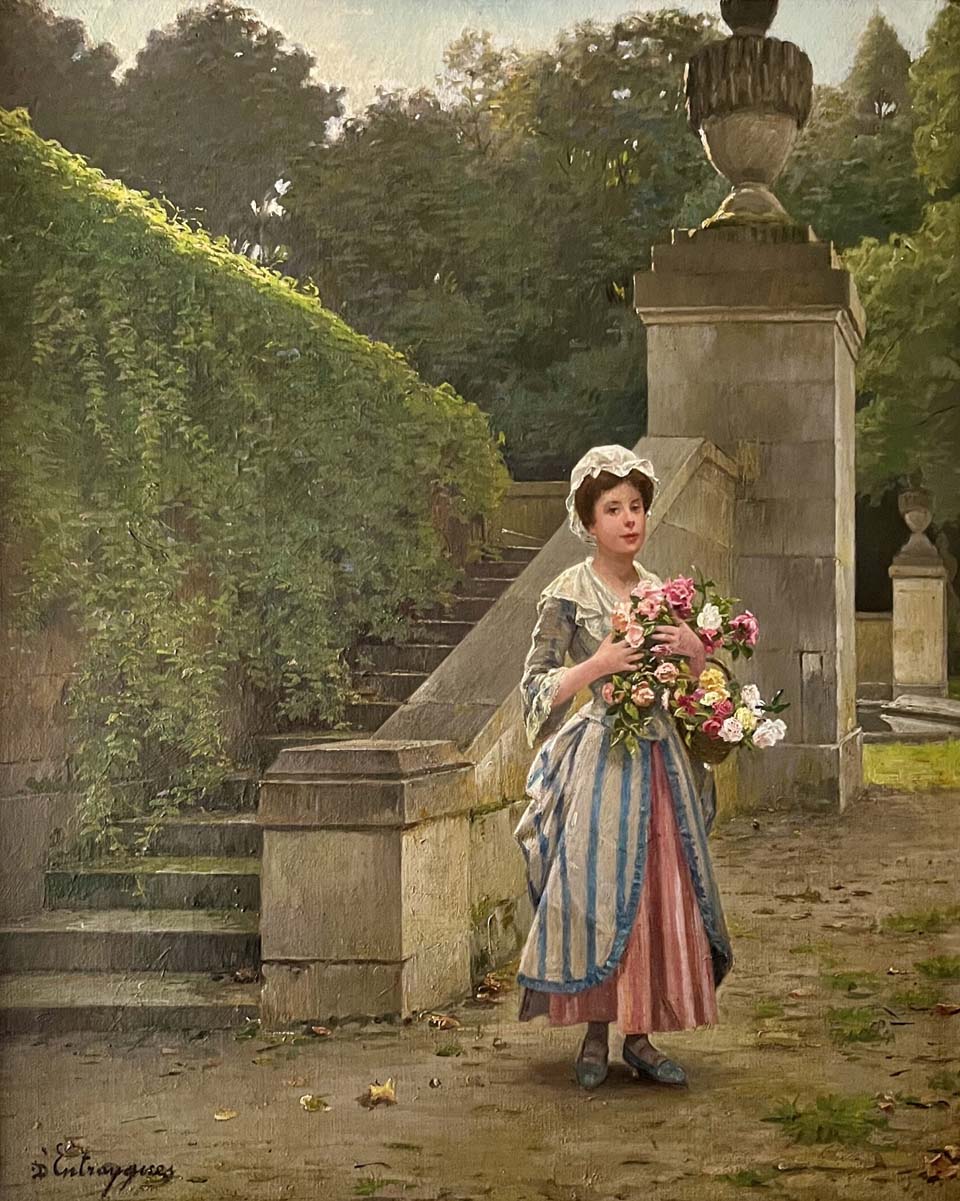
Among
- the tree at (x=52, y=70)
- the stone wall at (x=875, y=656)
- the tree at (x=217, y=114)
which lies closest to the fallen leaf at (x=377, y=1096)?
the tree at (x=217, y=114)

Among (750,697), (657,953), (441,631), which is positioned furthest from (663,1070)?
(441,631)

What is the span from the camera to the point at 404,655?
6211 mm

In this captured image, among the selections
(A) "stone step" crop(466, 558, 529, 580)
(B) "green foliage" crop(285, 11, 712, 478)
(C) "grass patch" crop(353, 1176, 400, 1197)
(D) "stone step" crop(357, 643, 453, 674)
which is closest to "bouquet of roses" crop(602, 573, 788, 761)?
(B) "green foliage" crop(285, 11, 712, 478)

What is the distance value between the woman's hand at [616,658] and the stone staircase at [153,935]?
126cm

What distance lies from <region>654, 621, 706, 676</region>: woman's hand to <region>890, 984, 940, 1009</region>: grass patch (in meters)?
1.18

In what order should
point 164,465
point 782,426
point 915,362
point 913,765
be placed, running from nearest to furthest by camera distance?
point 164,465 < point 915,362 < point 913,765 < point 782,426

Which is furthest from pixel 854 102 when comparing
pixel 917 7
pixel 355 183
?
pixel 355 183

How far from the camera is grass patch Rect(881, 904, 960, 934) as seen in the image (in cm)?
459

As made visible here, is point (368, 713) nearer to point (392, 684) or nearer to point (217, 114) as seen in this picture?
point (392, 684)

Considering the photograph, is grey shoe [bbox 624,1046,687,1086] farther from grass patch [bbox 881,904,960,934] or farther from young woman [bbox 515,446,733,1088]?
grass patch [bbox 881,904,960,934]

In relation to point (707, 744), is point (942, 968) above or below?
below

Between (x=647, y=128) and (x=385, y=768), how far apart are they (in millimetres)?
2078

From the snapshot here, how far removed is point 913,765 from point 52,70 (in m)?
3.47

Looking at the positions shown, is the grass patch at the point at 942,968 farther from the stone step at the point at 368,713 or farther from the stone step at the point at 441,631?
the stone step at the point at 441,631
